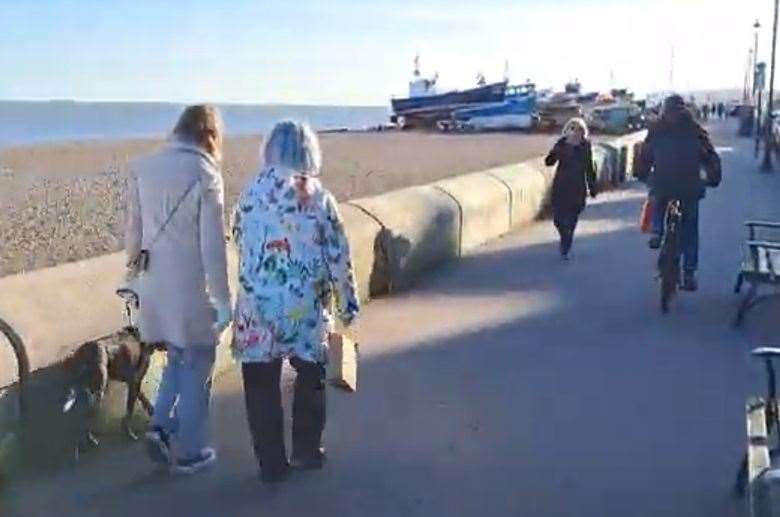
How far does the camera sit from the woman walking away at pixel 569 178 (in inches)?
576

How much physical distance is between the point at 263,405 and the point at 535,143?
5271 cm

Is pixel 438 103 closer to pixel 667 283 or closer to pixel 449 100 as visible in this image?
pixel 449 100

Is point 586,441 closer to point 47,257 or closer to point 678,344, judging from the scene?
point 678,344

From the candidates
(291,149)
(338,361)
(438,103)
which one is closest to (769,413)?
(338,361)

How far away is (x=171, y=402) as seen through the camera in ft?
22.3

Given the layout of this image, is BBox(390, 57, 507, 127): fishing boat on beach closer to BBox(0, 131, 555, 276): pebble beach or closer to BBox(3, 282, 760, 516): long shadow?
BBox(0, 131, 555, 276): pebble beach

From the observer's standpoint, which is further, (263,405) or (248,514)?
(263,405)

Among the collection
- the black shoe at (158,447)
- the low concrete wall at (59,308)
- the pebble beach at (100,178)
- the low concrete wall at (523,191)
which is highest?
the low concrete wall at (59,308)

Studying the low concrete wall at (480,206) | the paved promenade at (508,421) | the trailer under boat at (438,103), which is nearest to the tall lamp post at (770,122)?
the low concrete wall at (480,206)

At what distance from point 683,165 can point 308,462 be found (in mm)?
5956

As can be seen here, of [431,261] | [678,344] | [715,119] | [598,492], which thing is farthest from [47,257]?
[715,119]

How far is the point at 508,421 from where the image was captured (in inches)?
304

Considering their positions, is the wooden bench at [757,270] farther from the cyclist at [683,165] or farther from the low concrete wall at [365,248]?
the low concrete wall at [365,248]

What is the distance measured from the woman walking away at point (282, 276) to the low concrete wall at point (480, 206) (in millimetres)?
8368
